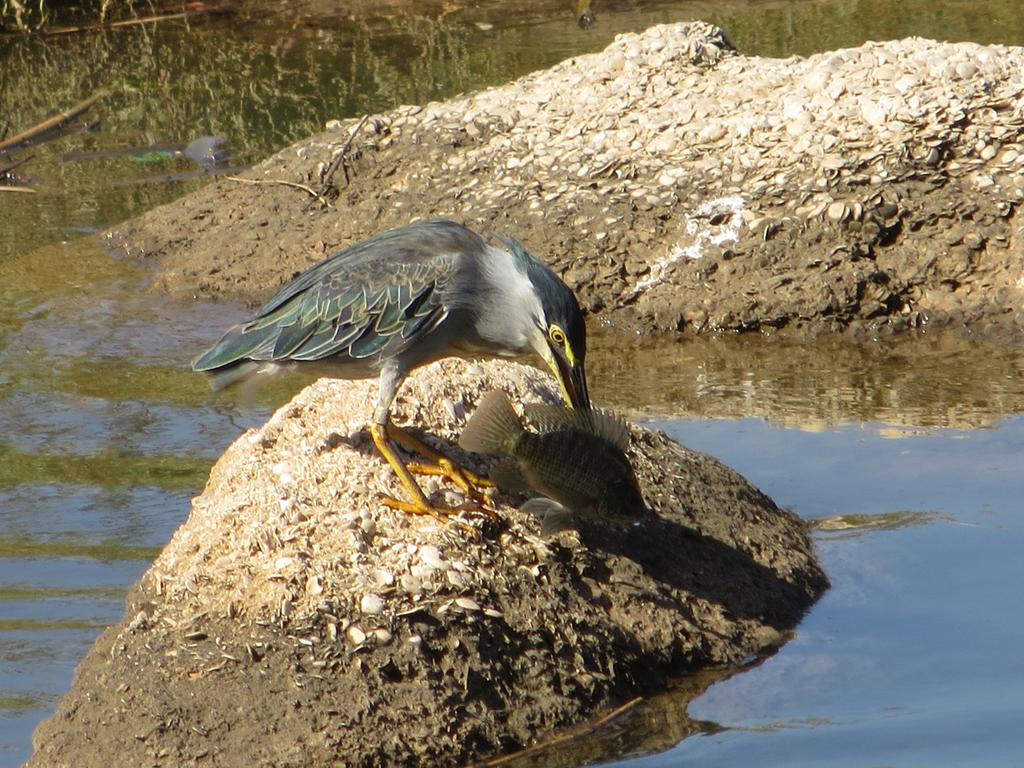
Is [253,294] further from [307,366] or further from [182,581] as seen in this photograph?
[182,581]

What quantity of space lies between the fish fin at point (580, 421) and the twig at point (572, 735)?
0.85m

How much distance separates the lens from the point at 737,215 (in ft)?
27.7

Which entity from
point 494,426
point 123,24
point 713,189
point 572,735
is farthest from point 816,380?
point 123,24

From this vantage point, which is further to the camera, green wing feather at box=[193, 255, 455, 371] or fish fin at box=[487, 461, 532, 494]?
green wing feather at box=[193, 255, 455, 371]

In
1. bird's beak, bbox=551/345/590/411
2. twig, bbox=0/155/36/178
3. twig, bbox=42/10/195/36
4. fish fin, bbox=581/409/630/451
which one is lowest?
fish fin, bbox=581/409/630/451

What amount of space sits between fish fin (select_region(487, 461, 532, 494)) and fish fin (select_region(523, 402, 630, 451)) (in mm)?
155

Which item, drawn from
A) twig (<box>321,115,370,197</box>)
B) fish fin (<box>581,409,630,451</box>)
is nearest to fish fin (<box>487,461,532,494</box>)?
fish fin (<box>581,409,630,451</box>)

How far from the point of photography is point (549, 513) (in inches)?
187

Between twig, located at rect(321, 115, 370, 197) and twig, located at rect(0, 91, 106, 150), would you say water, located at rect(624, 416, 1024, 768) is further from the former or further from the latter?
A: twig, located at rect(0, 91, 106, 150)

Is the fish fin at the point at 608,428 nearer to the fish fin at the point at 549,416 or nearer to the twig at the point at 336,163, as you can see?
the fish fin at the point at 549,416

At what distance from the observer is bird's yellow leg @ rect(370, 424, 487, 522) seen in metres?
4.77

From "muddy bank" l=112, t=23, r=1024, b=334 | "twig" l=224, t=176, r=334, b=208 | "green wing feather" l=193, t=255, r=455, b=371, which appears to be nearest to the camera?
"green wing feather" l=193, t=255, r=455, b=371

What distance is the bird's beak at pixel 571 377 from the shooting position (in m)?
4.99

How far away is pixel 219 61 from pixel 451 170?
6509 mm
